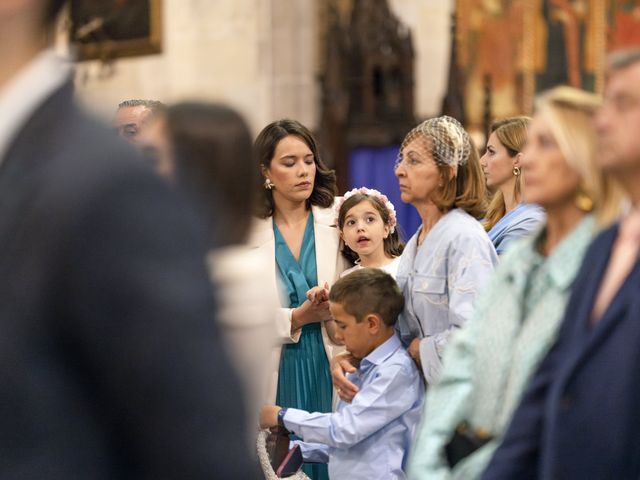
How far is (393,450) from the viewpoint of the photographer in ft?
13.8

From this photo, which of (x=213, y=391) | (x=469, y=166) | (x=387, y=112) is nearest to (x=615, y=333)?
(x=213, y=391)

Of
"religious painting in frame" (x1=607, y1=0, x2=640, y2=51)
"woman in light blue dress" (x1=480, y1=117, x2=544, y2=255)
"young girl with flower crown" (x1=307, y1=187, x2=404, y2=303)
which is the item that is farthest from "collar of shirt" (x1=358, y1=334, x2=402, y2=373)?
"religious painting in frame" (x1=607, y1=0, x2=640, y2=51)

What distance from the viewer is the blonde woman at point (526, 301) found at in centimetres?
262

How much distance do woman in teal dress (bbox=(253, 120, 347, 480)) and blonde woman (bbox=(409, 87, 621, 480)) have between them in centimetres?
209

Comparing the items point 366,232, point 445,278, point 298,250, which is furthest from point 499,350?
point 298,250

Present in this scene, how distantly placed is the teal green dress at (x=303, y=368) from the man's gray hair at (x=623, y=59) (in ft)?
8.93

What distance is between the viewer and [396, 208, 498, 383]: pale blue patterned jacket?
12.8 feet

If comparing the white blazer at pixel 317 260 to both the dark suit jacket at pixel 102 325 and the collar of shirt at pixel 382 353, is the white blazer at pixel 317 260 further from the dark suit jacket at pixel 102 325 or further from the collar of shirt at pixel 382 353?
the dark suit jacket at pixel 102 325

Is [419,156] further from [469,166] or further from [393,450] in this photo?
[393,450]

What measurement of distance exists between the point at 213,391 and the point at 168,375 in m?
0.05

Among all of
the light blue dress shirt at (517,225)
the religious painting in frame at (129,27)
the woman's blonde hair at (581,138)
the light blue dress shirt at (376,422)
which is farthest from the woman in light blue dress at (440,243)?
the religious painting in frame at (129,27)

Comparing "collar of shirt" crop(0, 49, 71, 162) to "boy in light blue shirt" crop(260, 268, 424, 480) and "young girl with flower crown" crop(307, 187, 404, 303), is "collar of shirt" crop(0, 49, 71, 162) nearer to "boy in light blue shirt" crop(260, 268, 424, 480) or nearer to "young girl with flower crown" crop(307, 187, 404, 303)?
"boy in light blue shirt" crop(260, 268, 424, 480)

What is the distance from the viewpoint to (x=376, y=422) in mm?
4141

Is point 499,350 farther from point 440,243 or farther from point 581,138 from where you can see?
point 440,243
